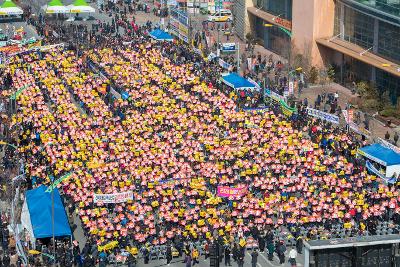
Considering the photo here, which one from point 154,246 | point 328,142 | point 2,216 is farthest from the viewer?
point 328,142

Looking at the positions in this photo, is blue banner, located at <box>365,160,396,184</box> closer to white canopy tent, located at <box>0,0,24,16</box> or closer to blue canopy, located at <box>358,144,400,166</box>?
blue canopy, located at <box>358,144,400,166</box>

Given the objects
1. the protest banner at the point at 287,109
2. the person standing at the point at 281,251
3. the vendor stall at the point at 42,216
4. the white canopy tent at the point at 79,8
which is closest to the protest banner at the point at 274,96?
the protest banner at the point at 287,109

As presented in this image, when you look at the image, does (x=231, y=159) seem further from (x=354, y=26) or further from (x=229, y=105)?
(x=354, y=26)

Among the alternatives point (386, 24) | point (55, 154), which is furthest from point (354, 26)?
point (55, 154)

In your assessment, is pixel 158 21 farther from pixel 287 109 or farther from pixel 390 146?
pixel 390 146

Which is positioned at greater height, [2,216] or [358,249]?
[358,249]

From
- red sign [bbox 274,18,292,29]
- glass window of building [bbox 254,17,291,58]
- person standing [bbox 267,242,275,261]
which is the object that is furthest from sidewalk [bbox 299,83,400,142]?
person standing [bbox 267,242,275,261]

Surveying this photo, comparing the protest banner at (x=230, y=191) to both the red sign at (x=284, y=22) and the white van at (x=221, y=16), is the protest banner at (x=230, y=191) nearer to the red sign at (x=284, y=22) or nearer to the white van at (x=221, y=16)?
the red sign at (x=284, y=22)
